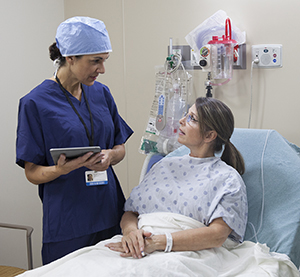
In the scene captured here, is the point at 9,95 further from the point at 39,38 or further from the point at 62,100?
the point at 62,100

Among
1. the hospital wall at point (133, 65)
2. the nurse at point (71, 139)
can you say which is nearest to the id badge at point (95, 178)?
the nurse at point (71, 139)

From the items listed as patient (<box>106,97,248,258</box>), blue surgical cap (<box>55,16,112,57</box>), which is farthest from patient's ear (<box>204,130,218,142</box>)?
blue surgical cap (<box>55,16,112,57</box>)

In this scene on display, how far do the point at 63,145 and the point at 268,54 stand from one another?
4.27ft

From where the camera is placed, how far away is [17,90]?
2.59 meters

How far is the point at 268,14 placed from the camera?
220 centimetres

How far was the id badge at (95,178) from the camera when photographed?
1.73m

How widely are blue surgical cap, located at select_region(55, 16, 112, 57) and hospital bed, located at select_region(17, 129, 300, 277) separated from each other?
0.76 meters

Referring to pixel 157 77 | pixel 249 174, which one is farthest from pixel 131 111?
pixel 249 174

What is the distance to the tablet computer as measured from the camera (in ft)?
4.69

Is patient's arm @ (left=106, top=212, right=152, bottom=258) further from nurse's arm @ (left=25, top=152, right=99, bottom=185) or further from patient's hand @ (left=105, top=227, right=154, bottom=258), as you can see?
nurse's arm @ (left=25, top=152, right=99, bottom=185)

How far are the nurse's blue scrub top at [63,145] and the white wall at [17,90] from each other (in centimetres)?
92

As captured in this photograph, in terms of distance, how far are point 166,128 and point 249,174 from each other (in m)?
0.61

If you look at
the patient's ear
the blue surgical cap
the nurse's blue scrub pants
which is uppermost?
the blue surgical cap

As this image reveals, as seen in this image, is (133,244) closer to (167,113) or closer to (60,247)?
(60,247)
